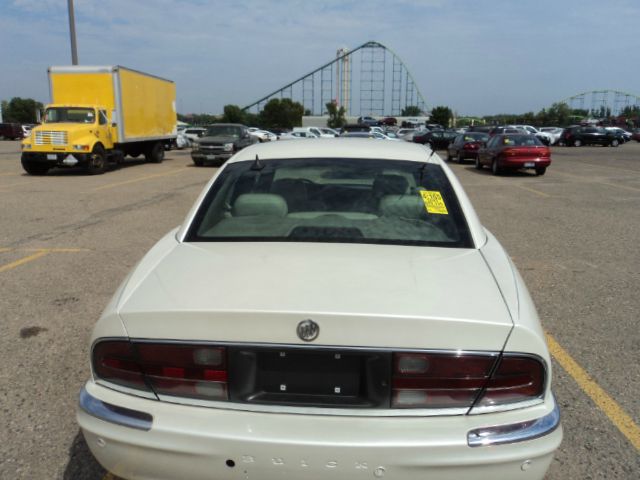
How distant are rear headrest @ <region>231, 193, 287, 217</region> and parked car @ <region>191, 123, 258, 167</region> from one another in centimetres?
1855

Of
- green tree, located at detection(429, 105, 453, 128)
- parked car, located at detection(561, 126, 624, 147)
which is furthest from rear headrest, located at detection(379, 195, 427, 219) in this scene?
green tree, located at detection(429, 105, 453, 128)

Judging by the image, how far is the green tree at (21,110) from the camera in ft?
322

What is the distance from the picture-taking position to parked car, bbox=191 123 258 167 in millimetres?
21406

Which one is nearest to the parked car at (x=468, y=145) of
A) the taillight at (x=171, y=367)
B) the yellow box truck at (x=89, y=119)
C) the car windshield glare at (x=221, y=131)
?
the car windshield glare at (x=221, y=131)

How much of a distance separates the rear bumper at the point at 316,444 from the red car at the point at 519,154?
17692mm

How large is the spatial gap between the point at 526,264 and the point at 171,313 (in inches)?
220

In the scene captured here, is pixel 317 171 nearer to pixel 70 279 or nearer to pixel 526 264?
pixel 70 279

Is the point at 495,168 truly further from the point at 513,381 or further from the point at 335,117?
the point at 335,117

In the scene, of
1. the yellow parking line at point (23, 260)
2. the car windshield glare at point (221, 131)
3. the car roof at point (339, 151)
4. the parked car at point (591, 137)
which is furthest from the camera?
the parked car at point (591, 137)

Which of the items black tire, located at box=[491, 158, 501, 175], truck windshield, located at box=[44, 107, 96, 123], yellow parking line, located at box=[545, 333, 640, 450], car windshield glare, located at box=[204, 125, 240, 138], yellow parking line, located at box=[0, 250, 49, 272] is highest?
truck windshield, located at box=[44, 107, 96, 123]

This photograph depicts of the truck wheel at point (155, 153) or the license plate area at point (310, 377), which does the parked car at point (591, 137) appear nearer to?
the truck wheel at point (155, 153)

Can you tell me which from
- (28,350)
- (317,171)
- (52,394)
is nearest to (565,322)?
(317,171)

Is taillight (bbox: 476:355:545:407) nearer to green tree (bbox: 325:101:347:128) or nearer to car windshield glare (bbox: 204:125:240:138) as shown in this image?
car windshield glare (bbox: 204:125:240:138)

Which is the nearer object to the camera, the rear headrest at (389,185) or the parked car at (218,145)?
the rear headrest at (389,185)
